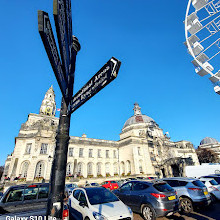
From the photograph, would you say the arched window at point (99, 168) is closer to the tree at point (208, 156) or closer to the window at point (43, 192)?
the window at point (43, 192)

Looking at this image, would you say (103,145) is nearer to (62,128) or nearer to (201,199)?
(201,199)

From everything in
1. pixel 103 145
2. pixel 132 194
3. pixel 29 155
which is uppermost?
pixel 103 145

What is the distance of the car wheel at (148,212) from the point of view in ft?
19.9

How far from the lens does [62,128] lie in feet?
9.66

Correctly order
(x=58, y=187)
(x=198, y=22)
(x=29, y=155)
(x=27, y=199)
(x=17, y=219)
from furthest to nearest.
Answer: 1. (x=29, y=155)
2. (x=198, y=22)
3. (x=27, y=199)
4. (x=17, y=219)
5. (x=58, y=187)

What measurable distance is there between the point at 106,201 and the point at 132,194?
7.13 ft

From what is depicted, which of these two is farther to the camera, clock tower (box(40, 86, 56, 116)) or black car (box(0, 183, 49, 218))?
clock tower (box(40, 86, 56, 116))

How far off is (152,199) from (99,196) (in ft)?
8.39

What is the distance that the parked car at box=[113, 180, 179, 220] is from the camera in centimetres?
602

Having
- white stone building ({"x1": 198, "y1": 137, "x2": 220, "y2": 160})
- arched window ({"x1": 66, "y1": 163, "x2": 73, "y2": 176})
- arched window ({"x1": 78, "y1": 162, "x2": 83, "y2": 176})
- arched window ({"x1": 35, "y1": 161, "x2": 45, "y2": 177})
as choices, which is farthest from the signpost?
white stone building ({"x1": 198, "y1": 137, "x2": 220, "y2": 160})

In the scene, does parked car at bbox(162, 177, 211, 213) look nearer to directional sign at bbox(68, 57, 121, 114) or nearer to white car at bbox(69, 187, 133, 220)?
white car at bbox(69, 187, 133, 220)

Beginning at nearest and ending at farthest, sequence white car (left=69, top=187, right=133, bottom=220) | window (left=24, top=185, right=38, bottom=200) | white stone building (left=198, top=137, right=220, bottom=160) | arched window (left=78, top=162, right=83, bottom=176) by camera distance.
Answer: white car (left=69, top=187, right=133, bottom=220), window (left=24, top=185, right=38, bottom=200), arched window (left=78, top=162, right=83, bottom=176), white stone building (left=198, top=137, right=220, bottom=160)

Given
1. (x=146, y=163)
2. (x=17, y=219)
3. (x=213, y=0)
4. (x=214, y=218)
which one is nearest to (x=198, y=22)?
(x=213, y=0)

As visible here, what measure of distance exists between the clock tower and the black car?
4905 centimetres
